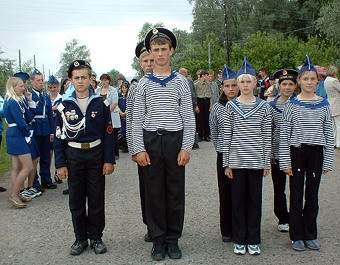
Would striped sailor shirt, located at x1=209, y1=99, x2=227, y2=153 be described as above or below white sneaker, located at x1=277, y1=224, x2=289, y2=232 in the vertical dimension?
above

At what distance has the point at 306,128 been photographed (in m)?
4.56

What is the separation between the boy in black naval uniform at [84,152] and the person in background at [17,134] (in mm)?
2131

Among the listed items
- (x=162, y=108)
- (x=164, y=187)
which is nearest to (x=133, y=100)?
(x=162, y=108)

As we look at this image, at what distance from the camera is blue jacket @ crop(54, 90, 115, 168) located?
472 cm

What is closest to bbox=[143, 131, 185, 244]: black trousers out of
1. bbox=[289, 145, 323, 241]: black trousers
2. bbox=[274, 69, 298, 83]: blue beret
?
bbox=[289, 145, 323, 241]: black trousers

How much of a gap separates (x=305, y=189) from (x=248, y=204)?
2.10 feet

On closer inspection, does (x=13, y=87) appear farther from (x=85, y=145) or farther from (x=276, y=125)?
(x=276, y=125)

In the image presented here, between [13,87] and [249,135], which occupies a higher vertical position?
[13,87]

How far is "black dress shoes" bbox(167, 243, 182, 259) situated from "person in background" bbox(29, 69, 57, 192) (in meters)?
3.73

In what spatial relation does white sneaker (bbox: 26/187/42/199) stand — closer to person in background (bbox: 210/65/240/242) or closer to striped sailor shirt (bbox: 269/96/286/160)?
person in background (bbox: 210/65/240/242)

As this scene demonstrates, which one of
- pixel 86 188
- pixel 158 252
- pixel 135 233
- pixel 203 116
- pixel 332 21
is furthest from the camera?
pixel 332 21

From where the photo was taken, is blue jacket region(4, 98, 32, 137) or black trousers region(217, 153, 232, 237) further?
blue jacket region(4, 98, 32, 137)

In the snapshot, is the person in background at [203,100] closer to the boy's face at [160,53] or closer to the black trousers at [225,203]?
the black trousers at [225,203]

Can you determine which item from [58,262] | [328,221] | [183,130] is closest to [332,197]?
[328,221]
